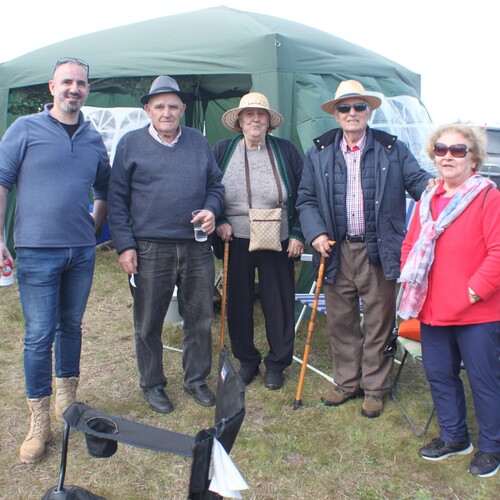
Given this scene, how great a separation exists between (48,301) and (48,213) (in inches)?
17.3

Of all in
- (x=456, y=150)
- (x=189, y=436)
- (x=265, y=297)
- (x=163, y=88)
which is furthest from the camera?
(x=265, y=297)

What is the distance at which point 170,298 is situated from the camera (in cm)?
319

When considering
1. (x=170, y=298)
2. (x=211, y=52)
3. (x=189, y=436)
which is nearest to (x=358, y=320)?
(x=170, y=298)

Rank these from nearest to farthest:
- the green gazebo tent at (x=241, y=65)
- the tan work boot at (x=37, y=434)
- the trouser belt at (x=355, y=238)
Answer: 1. the tan work boot at (x=37, y=434)
2. the trouser belt at (x=355, y=238)
3. the green gazebo tent at (x=241, y=65)

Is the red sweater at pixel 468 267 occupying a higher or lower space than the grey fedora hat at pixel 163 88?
lower

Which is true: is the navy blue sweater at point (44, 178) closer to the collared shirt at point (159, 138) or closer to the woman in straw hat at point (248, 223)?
the collared shirt at point (159, 138)

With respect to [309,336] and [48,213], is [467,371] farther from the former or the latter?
[48,213]

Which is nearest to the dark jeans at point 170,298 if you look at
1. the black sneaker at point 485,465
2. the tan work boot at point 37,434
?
the tan work boot at point 37,434

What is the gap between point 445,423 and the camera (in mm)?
2729

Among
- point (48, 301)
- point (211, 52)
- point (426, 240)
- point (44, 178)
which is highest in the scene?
point (211, 52)

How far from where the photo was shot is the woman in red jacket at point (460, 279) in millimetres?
2434

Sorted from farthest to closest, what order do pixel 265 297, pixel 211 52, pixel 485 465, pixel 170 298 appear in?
pixel 211 52
pixel 265 297
pixel 170 298
pixel 485 465

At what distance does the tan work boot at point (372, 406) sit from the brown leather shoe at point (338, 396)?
0.14m

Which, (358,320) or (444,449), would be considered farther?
(358,320)
